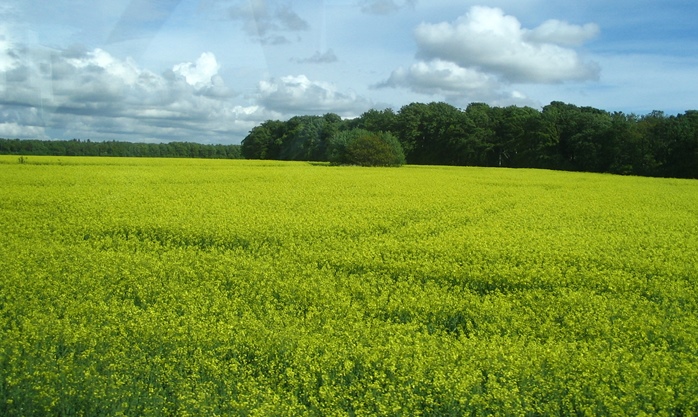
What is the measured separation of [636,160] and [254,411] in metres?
54.1

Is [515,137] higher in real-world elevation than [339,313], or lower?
higher

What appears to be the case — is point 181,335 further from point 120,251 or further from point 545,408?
point 120,251

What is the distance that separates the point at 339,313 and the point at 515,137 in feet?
205

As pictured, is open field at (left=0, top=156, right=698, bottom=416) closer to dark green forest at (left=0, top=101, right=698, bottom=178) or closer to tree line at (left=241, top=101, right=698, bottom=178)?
dark green forest at (left=0, top=101, right=698, bottom=178)

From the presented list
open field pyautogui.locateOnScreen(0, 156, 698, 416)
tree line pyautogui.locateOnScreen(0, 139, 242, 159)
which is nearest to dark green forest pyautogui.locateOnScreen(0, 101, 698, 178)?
tree line pyautogui.locateOnScreen(0, 139, 242, 159)

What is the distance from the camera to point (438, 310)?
26.2 feet

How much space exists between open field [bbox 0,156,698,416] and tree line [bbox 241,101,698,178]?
37.7m

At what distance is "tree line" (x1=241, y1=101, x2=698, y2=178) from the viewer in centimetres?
5034

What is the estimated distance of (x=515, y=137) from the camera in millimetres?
66250

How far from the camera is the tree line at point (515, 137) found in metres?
50.3

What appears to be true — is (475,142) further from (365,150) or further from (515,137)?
(365,150)

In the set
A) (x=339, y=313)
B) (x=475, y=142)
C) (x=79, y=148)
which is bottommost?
(x=339, y=313)

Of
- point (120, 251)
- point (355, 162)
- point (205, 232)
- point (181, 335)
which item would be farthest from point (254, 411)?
point (355, 162)

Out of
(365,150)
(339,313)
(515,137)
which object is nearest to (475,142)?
(515,137)
